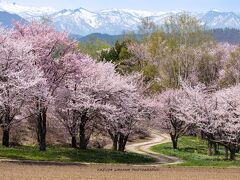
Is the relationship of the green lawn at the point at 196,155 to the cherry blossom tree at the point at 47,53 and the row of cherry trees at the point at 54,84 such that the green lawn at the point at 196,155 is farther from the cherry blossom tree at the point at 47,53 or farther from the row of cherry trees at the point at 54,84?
the cherry blossom tree at the point at 47,53

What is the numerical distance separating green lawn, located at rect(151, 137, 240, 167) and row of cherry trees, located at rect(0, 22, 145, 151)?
880cm

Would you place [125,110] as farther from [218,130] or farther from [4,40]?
[4,40]

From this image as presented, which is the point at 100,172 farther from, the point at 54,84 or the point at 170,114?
the point at 170,114

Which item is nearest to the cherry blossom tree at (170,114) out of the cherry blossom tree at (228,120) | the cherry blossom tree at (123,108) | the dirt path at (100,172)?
the cherry blossom tree at (123,108)

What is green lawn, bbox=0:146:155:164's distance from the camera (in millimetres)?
40594

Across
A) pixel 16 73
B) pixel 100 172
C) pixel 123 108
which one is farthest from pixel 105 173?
pixel 123 108

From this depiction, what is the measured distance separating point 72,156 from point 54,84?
697 centimetres

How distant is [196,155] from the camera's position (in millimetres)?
57875

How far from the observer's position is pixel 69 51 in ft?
154

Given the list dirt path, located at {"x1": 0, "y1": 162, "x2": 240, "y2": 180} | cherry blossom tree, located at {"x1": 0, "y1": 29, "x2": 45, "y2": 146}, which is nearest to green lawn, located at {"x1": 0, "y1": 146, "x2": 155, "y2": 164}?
dirt path, located at {"x1": 0, "y1": 162, "x2": 240, "y2": 180}

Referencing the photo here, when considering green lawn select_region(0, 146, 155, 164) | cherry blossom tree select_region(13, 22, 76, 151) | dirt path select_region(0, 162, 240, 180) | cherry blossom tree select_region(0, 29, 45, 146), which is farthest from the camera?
cherry blossom tree select_region(13, 22, 76, 151)

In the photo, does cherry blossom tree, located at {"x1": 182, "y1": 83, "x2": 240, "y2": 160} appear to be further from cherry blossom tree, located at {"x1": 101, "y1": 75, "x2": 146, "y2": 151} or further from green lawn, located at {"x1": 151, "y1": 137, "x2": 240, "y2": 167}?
cherry blossom tree, located at {"x1": 101, "y1": 75, "x2": 146, "y2": 151}

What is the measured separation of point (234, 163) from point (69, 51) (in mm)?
19333

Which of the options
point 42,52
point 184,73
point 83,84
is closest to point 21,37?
point 42,52
